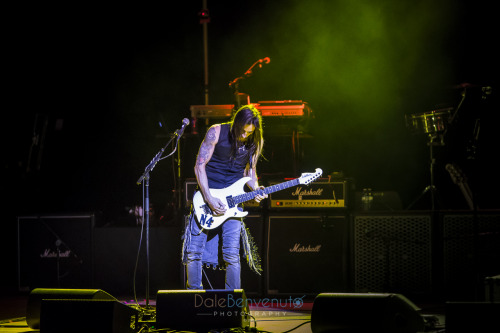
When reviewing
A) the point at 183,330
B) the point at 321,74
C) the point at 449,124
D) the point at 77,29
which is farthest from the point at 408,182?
the point at 77,29

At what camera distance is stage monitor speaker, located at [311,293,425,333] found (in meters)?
3.49

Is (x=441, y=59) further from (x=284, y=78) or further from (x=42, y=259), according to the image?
(x=42, y=259)

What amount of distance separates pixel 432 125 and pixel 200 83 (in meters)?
2.86

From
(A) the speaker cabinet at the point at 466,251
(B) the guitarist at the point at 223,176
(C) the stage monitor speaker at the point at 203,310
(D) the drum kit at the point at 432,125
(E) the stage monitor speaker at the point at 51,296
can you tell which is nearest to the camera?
(C) the stage monitor speaker at the point at 203,310

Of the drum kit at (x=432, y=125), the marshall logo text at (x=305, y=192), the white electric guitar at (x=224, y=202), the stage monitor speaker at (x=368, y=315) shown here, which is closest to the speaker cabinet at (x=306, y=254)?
the marshall logo text at (x=305, y=192)

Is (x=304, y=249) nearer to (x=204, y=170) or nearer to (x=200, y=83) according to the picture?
(x=204, y=170)

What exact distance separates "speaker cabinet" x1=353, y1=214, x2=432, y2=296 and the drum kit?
27 centimetres

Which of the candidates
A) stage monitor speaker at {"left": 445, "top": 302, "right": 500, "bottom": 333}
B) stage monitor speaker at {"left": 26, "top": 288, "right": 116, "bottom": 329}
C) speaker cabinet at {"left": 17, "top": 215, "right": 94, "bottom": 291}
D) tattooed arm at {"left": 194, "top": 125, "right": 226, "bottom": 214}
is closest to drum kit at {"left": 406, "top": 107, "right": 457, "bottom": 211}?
tattooed arm at {"left": 194, "top": 125, "right": 226, "bottom": 214}

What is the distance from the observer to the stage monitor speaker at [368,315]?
349 cm

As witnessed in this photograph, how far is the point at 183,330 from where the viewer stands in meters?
3.99

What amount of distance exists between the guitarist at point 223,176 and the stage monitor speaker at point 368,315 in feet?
3.69

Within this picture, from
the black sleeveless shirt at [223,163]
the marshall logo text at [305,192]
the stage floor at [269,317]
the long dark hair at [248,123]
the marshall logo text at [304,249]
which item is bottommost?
the stage floor at [269,317]

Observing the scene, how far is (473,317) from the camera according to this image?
3061 millimetres

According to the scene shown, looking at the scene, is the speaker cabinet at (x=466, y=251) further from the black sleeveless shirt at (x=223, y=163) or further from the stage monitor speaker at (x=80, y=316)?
the stage monitor speaker at (x=80, y=316)
